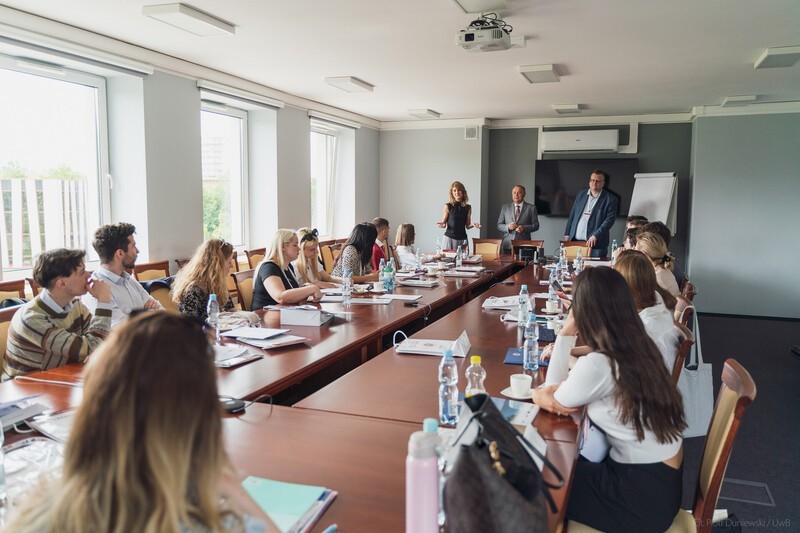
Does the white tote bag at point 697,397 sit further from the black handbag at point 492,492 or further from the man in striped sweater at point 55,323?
the man in striped sweater at point 55,323

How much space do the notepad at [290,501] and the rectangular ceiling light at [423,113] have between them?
7570 mm

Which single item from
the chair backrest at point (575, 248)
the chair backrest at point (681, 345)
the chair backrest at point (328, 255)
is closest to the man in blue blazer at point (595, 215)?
the chair backrest at point (575, 248)

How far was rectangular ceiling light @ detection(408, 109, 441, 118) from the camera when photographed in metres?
8.48

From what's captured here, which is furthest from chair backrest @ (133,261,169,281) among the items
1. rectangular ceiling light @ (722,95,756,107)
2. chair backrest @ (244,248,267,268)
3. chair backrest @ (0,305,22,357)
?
rectangular ceiling light @ (722,95,756,107)

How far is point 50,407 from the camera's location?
1.90 meters

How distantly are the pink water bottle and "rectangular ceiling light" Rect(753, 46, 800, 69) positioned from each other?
17.5 ft

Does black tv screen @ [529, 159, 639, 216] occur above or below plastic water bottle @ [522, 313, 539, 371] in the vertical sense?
above

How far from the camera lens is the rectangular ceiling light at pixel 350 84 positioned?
623 cm

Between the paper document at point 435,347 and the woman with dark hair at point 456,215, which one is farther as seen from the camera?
the woman with dark hair at point 456,215

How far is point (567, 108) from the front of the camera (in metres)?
8.00

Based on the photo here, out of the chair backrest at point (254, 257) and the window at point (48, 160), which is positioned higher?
the window at point (48, 160)

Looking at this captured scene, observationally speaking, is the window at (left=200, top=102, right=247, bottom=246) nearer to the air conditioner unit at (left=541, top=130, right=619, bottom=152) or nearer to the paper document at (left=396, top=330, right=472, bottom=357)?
the paper document at (left=396, top=330, right=472, bottom=357)

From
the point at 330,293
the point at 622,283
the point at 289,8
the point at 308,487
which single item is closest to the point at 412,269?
the point at 330,293

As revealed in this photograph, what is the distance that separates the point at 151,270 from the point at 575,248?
474 centimetres
